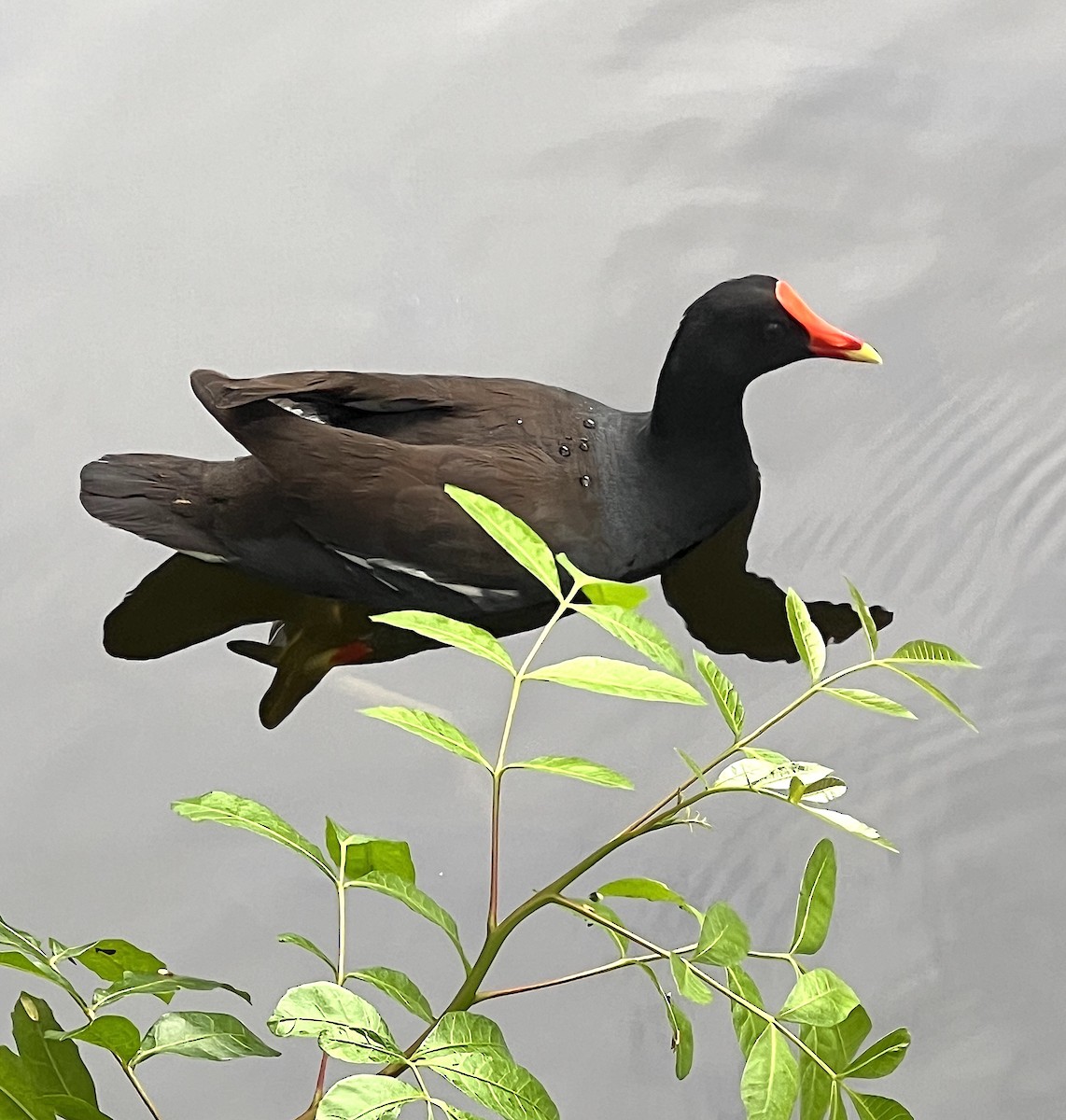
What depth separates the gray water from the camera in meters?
1.75

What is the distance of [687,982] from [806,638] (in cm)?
19

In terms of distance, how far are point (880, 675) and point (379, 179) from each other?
1289 millimetres

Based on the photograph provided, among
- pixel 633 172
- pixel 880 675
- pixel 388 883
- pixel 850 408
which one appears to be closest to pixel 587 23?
pixel 633 172

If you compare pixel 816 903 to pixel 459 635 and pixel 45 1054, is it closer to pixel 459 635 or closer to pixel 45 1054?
pixel 459 635

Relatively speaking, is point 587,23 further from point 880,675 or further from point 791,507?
point 880,675

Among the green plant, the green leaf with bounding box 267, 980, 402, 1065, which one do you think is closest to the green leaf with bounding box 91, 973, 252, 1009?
the green plant

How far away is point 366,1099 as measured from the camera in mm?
672

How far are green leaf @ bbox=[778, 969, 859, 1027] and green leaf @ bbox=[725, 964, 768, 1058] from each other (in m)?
0.02

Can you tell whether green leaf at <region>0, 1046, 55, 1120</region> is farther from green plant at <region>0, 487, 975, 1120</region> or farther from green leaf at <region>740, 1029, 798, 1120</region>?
green leaf at <region>740, 1029, 798, 1120</region>

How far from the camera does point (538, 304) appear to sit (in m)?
2.52

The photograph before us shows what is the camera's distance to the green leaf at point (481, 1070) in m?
0.70

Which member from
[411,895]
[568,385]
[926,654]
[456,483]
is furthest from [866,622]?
[568,385]

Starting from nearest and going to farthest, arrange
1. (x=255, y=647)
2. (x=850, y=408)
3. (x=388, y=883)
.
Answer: (x=388, y=883) < (x=255, y=647) < (x=850, y=408)

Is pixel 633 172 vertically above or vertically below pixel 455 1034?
above
